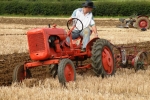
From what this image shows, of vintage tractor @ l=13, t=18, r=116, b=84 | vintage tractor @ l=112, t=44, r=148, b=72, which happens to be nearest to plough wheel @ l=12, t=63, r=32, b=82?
vintage tractor @ l=13, t=18, r=116, b=84

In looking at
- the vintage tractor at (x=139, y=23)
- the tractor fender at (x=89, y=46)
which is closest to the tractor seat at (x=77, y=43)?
the tractor fender at (x=89, y=46)

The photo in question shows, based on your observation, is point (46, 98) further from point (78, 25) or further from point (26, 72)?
point (78, 25)

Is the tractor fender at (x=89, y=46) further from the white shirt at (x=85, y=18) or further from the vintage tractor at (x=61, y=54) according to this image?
the white shirt at (x=85, y=18)

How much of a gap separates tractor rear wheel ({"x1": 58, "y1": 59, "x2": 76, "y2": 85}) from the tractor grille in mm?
594

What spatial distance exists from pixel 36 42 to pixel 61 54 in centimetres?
63

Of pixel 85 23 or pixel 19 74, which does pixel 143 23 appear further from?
pixel 19 74

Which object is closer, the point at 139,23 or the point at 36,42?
the point at 36,42

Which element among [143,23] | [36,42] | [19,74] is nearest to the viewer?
[36,42]

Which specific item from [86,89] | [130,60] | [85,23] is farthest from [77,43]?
[86,89]

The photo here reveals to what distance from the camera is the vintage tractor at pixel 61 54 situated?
810 centimetres

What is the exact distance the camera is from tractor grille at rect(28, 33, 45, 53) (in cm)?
822

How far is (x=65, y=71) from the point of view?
7867mm

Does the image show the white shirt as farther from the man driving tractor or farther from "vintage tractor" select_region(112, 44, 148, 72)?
"vintage tractor" select_region(112, 44, 148, 72)

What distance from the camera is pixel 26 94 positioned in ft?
22.2
